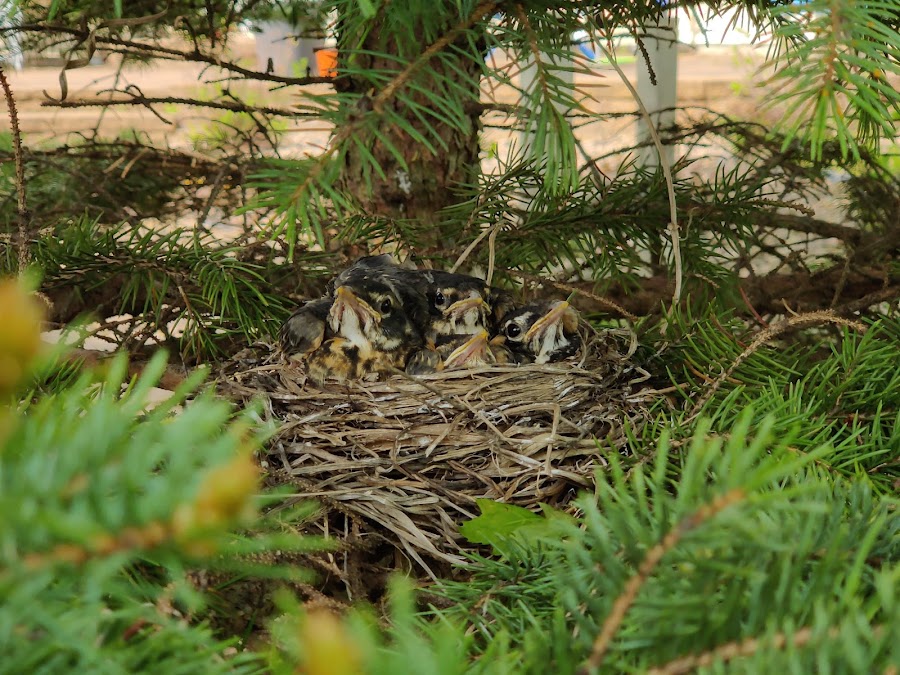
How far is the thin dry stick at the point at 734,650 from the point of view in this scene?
226mm

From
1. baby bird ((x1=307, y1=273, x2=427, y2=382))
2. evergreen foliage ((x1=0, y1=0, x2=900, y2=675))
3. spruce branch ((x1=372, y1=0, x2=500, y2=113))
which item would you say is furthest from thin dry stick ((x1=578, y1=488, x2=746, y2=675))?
baby bird ((x1=307, y1=273, x2=427, y2=382))

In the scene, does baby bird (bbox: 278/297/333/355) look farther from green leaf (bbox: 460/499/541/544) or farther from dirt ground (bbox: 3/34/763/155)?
dirt ground (bbox: 3/34/763/155)

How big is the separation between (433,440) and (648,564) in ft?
2.07

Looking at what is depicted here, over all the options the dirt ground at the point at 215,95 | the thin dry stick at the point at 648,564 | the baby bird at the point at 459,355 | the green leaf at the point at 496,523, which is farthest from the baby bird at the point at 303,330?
the dirt ground at the point at 215,95

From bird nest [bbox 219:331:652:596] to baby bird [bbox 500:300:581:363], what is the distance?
94 millimetres

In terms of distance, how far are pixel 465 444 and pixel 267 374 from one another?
0.28 m

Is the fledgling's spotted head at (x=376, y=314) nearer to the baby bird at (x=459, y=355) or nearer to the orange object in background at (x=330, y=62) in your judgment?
the baby bird at (x=459, y=355)

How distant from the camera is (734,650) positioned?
23cm

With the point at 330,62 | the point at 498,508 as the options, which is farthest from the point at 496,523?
the point at 330,62

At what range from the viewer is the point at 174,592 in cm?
30

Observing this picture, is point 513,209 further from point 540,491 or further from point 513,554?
point 513,554

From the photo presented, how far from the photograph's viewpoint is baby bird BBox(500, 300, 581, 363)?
3.56 feet

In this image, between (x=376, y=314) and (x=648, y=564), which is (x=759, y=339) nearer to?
(x=648, y=564)

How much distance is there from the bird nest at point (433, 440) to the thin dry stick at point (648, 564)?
46 cm
